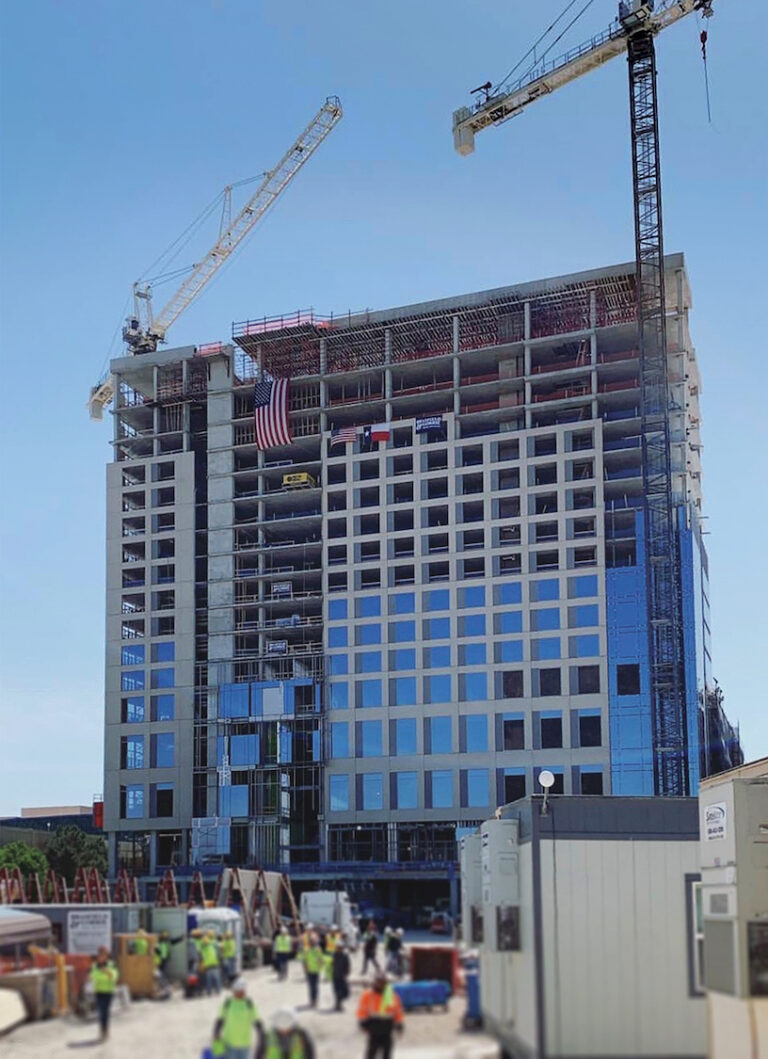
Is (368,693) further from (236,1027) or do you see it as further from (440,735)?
(236,1027)

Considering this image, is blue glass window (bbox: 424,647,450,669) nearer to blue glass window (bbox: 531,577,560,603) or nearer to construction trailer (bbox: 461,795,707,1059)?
blue glass window (bbox: 531,577,560,603)

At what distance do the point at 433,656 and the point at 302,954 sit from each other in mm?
100221

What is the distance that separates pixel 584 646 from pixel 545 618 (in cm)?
365

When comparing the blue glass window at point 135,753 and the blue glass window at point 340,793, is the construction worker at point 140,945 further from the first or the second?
the blue glass window at point 135,753

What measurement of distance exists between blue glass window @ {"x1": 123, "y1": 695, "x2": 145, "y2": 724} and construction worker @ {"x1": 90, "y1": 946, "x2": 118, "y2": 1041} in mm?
110316

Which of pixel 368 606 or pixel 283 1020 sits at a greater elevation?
pixel 368 606

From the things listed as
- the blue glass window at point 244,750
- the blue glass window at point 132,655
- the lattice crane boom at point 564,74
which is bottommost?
the blue glass window at point 244,750

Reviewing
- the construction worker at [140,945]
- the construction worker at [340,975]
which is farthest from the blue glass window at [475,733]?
the construction worker at [340,975]

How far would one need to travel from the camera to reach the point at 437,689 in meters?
114

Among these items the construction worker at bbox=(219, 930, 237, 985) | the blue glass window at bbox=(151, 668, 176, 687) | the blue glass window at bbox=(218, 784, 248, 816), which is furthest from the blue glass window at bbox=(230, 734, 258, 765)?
the construction worker at bbox=(219, 930, 237, 985)

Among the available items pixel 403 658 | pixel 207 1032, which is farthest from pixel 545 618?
pixel 207 1032

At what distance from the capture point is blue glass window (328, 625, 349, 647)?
4668 inches

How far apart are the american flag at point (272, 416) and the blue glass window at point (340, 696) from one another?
20.0m

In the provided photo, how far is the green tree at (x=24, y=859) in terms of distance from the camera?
104938mm
